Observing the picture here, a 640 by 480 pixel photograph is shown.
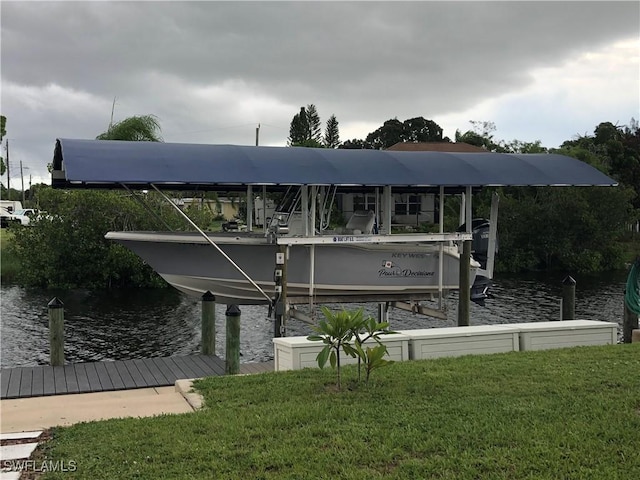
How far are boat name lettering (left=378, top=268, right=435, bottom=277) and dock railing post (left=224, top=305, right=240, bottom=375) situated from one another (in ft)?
16.8

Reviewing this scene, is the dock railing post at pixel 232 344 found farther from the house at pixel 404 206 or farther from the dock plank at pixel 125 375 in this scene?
the house at pixel 404 206

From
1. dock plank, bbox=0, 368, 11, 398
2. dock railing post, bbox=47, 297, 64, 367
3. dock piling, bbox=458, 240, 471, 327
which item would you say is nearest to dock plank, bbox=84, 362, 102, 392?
dock railing post, bbox=47, 297, 64, 367

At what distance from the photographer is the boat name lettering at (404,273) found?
1402 cm

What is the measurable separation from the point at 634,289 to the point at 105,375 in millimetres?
8575

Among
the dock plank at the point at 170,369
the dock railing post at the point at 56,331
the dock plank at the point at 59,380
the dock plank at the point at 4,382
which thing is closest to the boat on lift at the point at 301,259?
the dock plank at the point at 170,369

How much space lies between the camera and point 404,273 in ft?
46.5

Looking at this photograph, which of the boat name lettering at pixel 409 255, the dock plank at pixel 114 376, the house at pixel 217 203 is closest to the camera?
the dock plank at pixel 114 376

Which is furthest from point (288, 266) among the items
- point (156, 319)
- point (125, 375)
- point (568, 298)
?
point (156, 319)

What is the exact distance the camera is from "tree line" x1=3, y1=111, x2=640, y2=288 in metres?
→ 27.6

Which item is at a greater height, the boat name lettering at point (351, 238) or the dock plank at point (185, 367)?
the boat name lettering at point (351, 238)

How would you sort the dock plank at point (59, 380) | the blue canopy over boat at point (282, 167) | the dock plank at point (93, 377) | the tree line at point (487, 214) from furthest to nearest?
the tree line at point (487, 214)
the blue canopy over boat at point (282, 167)
the dock plank at point (93, 377)
the dock plank at point (59, 380)

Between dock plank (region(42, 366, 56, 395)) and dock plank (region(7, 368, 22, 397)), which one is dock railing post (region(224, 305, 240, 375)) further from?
dock plank (region(7, 368, 22, 397))

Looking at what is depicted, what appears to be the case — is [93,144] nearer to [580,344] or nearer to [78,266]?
[580,344]

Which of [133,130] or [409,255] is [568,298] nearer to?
[409,255]
